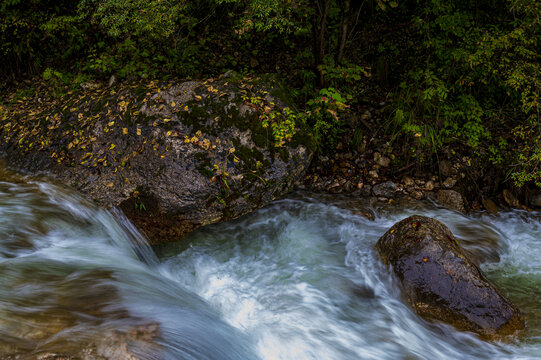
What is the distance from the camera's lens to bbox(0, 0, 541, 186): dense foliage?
4.86 m

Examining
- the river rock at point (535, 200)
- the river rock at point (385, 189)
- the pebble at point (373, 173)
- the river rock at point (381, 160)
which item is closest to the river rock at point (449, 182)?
the river rock at point (385, 189)

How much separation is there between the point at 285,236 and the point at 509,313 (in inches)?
106

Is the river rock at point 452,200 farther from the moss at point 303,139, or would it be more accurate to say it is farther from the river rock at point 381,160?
the moss at point 303,139

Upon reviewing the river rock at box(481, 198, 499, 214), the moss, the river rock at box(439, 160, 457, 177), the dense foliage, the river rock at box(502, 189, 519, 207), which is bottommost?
the river rock at box(481, 198, 499, 214)

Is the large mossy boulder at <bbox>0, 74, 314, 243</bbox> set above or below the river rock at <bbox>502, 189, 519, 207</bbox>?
above

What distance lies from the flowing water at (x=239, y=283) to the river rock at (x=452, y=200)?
157 mm

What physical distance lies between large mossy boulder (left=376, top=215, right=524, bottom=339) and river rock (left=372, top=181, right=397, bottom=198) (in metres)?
1.60

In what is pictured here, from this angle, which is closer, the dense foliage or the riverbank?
the dense foliage

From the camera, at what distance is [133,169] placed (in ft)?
14.4

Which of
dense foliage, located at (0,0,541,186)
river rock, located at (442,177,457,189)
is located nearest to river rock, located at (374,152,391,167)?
dense foliage, located at (0,0,541,186)

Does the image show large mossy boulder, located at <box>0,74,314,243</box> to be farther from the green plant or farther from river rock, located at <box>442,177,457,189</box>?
river rock, located at <box>442,177,457,189</box>

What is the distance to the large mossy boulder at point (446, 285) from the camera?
3.27 m

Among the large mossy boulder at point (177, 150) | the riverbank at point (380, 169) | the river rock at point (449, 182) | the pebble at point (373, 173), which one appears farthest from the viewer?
the pebble at point (373, 173)

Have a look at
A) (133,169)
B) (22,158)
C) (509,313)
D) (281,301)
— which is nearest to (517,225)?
(509,313)
